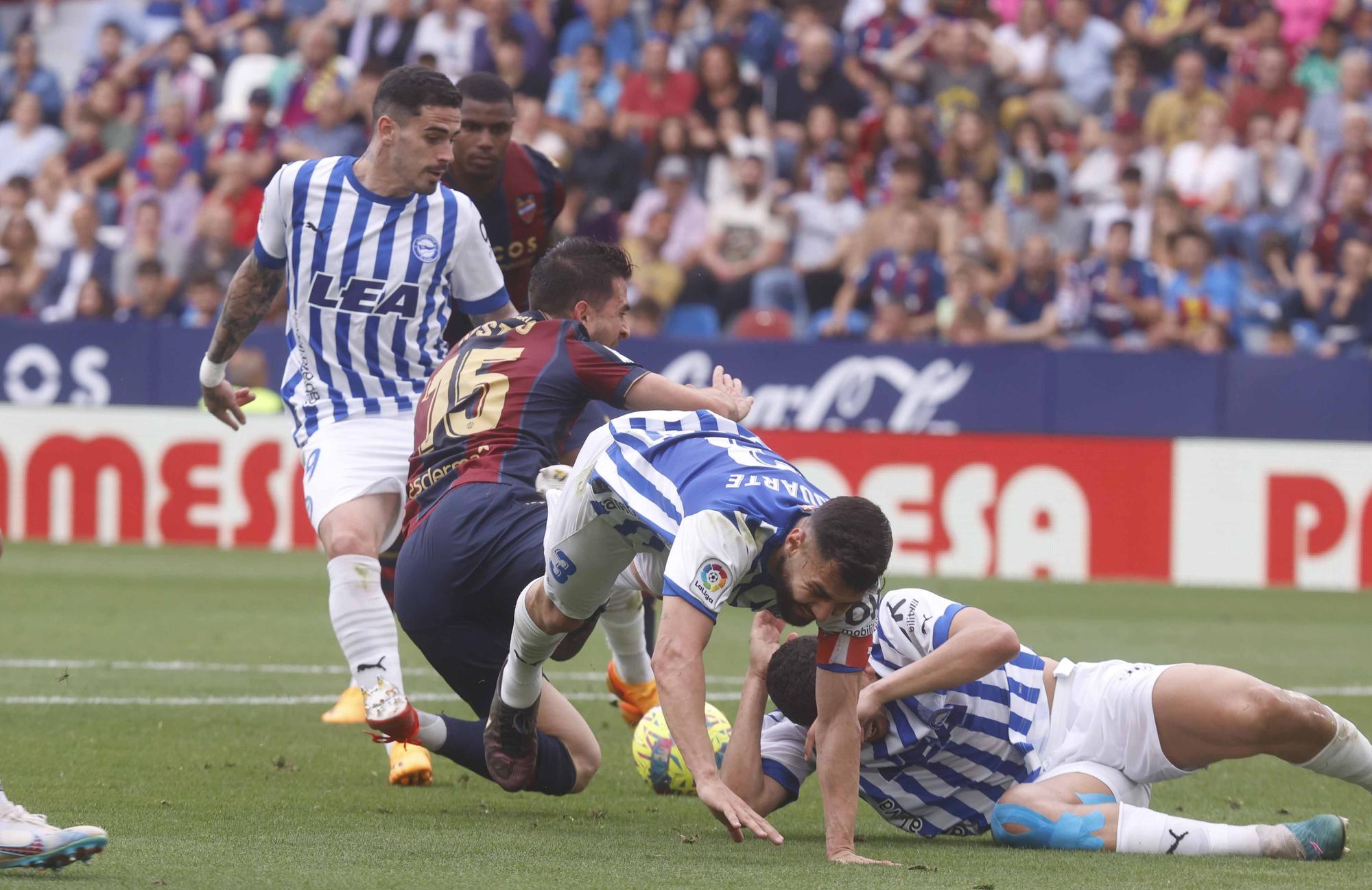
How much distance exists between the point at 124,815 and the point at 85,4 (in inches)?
744

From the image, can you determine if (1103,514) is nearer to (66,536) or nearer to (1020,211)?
(1020,211)

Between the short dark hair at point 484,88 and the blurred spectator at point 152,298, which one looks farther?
the blurred spectator at point 152,298

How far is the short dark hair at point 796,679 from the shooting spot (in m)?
5.34

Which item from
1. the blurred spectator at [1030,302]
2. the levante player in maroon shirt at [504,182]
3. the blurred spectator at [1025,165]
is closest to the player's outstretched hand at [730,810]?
the levante player in maroon shirt at [504,182]

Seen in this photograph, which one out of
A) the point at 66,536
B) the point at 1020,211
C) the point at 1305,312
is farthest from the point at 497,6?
the point at 1305,312

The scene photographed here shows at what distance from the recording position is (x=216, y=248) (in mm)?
17953

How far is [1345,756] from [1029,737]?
89 centimetres

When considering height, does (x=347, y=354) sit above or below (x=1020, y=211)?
below

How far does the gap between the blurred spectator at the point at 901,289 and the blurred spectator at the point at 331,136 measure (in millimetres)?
5012

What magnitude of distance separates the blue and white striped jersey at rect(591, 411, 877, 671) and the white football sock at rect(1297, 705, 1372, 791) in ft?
4.78

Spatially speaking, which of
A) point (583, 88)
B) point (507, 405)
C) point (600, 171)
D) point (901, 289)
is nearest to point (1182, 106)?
point (901, 289)

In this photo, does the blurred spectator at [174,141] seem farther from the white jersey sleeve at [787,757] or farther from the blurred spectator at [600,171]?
the white jersey sleeve at [787,757]

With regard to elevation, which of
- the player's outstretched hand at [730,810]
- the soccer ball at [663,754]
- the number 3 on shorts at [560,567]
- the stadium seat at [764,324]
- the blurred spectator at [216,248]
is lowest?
the soccer ball at [663,754]

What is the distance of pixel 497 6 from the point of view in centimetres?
1906
